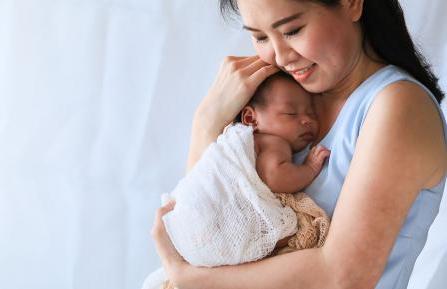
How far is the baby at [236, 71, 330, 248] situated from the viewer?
111cm

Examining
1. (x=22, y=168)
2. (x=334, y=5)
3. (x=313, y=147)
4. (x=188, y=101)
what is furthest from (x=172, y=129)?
(x=334, y=5)

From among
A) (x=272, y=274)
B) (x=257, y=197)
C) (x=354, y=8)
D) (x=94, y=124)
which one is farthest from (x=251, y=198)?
(x=94, y=124)

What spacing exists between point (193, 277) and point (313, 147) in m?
0.32

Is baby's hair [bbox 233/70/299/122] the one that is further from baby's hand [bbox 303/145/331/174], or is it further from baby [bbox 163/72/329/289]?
baby's hand [bbox 303/145/331/174]

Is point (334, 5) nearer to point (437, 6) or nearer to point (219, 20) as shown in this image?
point (437, 6)

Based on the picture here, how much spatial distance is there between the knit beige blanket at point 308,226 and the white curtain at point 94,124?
2.39ft

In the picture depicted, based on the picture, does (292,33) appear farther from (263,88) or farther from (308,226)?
(308,226)

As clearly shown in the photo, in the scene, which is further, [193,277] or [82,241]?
[82,241]

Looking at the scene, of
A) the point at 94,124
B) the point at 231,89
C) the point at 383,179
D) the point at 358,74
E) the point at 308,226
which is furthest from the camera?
the point at 94,124

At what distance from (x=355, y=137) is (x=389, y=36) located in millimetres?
203

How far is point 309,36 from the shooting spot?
105cm

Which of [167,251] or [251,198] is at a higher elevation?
[251,198]

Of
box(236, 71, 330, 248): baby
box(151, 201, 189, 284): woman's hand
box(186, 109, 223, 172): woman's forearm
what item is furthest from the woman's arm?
box(186, 109, 223, 172): woman's forearm

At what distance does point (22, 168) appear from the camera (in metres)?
1.80
